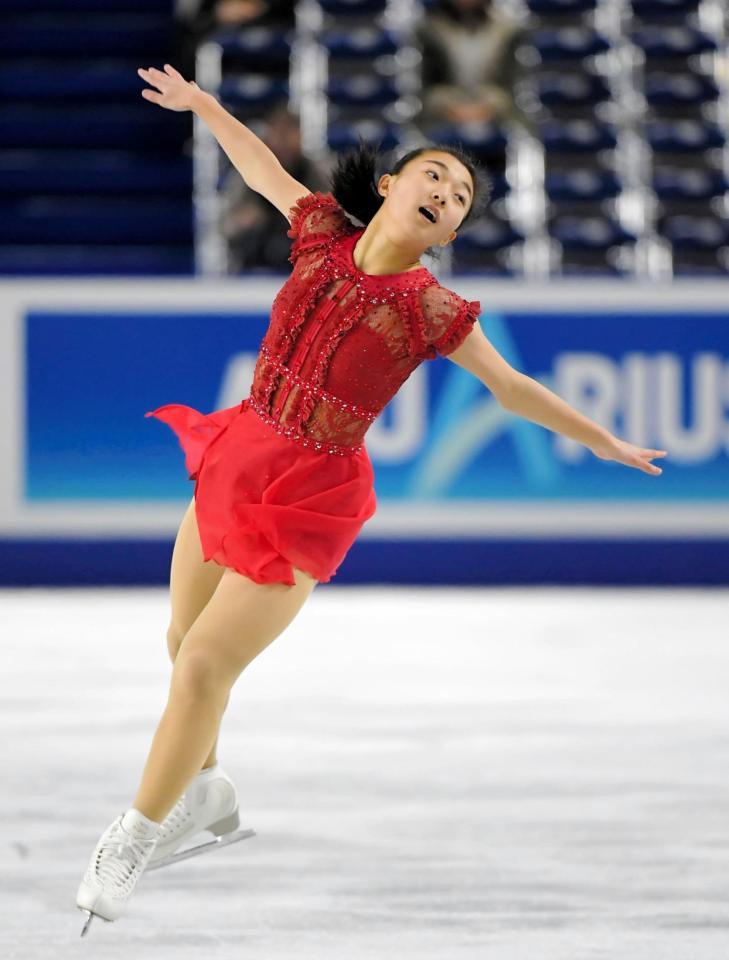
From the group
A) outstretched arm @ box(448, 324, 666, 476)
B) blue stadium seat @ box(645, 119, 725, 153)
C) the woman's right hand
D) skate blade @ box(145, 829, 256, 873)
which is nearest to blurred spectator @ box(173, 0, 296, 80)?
blue stadium seat @ box(645, 119, 725, 153)

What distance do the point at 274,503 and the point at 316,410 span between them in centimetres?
16

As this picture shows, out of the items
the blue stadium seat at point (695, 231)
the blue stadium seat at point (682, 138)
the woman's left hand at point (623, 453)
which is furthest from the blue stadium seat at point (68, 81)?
the woman's left hand at point (623, 453)

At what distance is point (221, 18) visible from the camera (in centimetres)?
865

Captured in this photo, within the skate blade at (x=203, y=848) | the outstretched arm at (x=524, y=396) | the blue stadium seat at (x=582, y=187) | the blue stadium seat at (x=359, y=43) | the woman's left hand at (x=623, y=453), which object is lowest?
the skate blade at (x=203, y=848)

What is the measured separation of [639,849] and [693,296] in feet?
14.1

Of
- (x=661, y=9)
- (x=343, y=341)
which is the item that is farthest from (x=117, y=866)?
(x=661, y=9)

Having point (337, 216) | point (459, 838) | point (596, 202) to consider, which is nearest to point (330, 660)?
point (459, 838)

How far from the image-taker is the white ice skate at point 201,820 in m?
2.79

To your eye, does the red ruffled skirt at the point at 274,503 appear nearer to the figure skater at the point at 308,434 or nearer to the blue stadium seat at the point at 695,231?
the figure skater at the point at 308,434

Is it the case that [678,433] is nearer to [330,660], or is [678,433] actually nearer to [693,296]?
[693,296]

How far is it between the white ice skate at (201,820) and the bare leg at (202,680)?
0.73 ft

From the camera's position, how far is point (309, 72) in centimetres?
904

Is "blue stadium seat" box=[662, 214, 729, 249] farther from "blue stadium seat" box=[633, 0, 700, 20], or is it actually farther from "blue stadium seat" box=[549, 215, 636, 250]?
"blue stadium seat" box=[633, 0, 700, 20]

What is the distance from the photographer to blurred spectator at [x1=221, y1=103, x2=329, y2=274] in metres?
7.23
